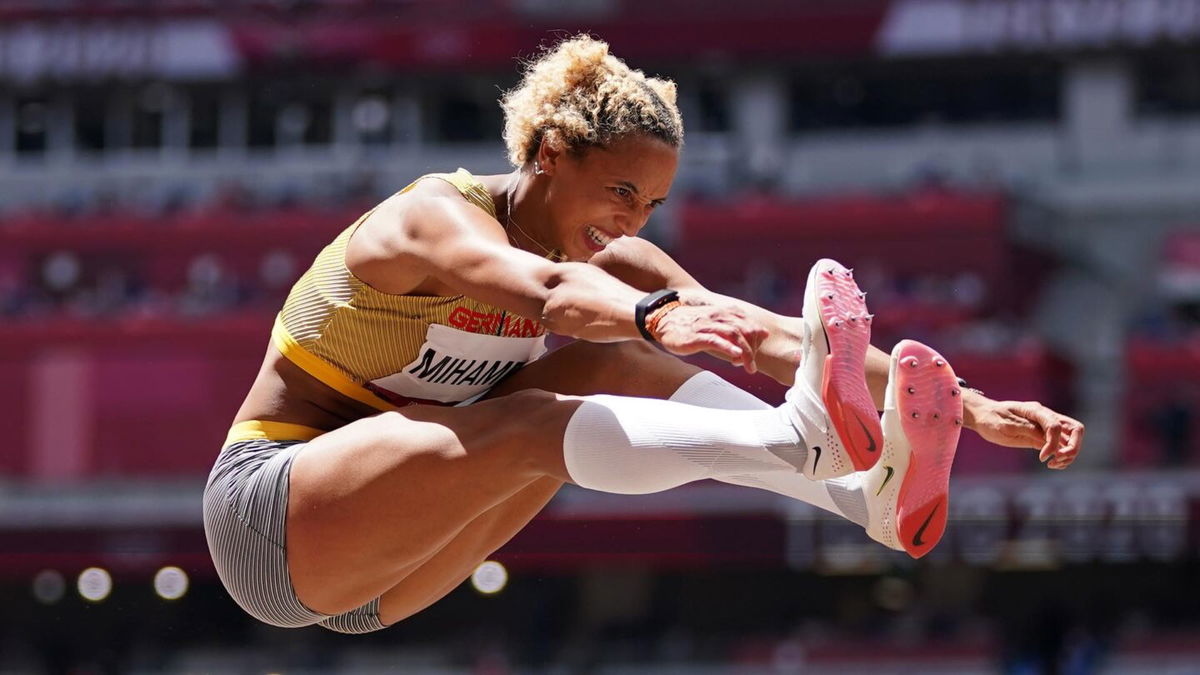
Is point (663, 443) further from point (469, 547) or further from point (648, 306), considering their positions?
point (469, 547)

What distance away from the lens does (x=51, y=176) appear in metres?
22.5

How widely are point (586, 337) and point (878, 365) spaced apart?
3.14 feet

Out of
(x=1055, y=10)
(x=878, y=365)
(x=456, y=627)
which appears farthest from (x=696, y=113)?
(x=878, y=365)

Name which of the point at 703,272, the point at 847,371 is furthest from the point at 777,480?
the point at 703,272

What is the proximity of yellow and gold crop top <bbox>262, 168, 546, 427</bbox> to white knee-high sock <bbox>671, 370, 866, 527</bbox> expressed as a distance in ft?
1.14

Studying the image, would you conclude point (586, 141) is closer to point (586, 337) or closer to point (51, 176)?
point (586, 337)

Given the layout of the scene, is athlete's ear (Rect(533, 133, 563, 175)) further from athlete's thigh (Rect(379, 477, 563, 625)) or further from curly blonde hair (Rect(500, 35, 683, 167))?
athlete's thigh (Rect(379, 477, 563, 625))

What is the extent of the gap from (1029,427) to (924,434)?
1.06 ft

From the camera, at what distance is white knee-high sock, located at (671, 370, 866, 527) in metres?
3.66

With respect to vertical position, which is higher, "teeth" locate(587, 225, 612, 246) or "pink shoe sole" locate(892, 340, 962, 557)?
"teeth" locate(587, 225, 612, 246)

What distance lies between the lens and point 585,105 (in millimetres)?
3537

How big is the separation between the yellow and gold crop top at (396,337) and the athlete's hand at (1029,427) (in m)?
0.93

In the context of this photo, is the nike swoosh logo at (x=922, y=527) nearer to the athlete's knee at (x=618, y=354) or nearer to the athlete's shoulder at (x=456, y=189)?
the athlete's knee at (x=618, y=354)

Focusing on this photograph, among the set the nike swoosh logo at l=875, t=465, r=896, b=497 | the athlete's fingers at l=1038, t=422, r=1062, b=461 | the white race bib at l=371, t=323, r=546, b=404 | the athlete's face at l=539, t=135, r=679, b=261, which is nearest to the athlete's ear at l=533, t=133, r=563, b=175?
the athlete's face at l=539, t=135, r=679, b=261
